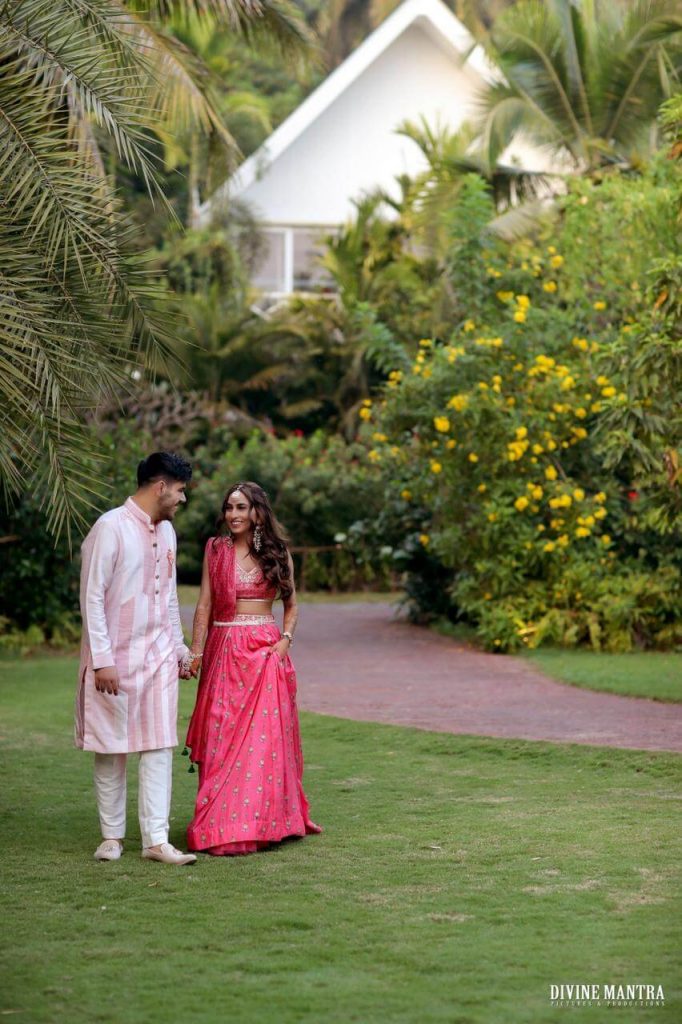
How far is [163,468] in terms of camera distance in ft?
21.8

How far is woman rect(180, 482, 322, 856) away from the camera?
6754 mm

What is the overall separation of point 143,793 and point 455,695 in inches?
221

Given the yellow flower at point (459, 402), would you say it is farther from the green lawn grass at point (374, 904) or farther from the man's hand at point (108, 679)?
the man's hand at point (108, 679)

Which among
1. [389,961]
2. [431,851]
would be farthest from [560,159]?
[389,961]

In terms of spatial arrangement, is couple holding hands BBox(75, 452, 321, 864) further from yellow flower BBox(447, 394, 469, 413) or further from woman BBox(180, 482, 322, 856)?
yellow flower BBox(447, 394, 469, 413)

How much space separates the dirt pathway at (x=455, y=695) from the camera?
33.2 ft

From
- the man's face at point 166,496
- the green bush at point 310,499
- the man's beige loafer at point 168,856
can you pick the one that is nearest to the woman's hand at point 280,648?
the man's face at point 166,496

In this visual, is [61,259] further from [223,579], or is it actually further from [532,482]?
[532,482]

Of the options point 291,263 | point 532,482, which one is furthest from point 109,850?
point 291,263

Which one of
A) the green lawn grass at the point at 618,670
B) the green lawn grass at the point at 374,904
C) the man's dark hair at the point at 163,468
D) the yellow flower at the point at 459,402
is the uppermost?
the yellow flower at the point at 459,402

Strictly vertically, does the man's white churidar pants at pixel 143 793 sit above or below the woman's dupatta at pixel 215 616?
below

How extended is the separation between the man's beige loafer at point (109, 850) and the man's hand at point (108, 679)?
0.73m

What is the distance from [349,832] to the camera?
7.14 meters

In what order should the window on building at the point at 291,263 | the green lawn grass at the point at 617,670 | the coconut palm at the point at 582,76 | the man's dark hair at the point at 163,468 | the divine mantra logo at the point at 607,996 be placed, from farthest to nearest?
the window on building at the point at 291,263, the coconut palm at the point at 582,76, the green lawn grass at the point at 617,670, the man's dark hair at the point at 163,468, the divine mantra logo at the point at 607,996
